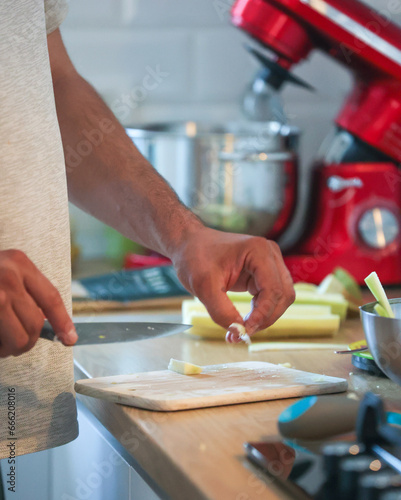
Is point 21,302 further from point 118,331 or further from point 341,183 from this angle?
point 341,183

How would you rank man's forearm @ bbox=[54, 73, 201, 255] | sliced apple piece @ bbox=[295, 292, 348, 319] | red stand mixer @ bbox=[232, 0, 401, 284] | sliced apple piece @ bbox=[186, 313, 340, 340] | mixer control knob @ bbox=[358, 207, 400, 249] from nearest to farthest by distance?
man's forearm @ bbox=[54, 73, 201, 255], sliced apple piece @ bbox=[186, 313, 340, 340], sliced apple piece @ bbox=[295, 292, 348, 319], red stand mixer @ bbox=[232, 0, 401, 284], mixer control knob @ bbox=[358, 207, 400, 249]

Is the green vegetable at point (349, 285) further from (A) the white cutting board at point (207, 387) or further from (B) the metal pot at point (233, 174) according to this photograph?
(A) the white cutting board at point (207, 387)

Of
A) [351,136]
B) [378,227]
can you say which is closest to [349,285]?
[378,227]

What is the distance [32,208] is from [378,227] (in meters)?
0.91

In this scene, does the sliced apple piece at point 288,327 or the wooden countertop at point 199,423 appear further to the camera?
the sliced apple piece at point 288,327

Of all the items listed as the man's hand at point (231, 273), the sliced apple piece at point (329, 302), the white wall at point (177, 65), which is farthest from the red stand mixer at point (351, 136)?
the man's hand at point (231, 273)

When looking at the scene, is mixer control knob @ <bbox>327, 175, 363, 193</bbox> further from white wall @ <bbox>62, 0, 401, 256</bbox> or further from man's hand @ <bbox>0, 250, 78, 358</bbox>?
man's hand @ <bbox>0, 250, 78, 358</bbox>

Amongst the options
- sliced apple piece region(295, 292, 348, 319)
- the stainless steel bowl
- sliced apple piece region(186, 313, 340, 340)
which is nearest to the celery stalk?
the stainless steel bowl

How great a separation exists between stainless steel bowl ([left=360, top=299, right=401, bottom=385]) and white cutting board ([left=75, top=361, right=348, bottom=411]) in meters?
0.07

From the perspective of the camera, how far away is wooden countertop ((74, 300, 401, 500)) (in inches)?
21.9

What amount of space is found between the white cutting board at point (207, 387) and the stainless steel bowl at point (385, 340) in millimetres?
71

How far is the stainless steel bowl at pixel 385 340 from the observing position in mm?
700

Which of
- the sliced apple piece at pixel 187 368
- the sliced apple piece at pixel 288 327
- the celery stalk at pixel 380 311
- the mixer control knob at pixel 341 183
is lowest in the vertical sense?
the sliced apple piece at pixel 288 327

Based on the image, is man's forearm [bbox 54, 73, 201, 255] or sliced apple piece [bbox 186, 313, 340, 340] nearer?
man's forearm [bbox 54, 73, 201, 255]
